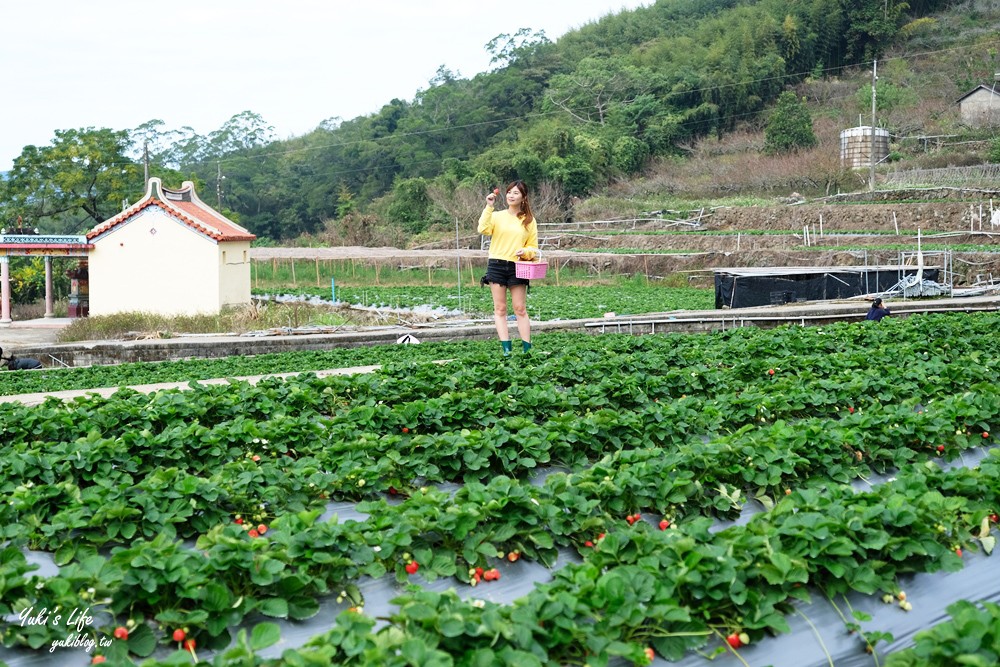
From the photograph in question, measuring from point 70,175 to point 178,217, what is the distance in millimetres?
14378

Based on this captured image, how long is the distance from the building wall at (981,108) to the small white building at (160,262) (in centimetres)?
3465

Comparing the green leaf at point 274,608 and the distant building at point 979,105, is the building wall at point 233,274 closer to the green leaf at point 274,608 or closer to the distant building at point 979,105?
the green leaf at point 274,608

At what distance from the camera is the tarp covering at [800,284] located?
21969 millimetres

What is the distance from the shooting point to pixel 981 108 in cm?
4719

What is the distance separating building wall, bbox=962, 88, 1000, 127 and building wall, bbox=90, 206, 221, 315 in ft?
115

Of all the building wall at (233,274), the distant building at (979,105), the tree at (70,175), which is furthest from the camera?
the distant building at (979,105)

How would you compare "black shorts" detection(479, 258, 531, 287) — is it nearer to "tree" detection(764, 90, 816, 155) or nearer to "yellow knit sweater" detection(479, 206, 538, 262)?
"yellow knit sweater" detection(479, 206, 538, 262)

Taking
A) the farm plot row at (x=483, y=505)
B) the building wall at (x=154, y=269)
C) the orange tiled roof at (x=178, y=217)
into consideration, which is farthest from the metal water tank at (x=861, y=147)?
the farm plot row at (x=483, y=505)

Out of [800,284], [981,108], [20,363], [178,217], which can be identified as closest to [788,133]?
[981,108]

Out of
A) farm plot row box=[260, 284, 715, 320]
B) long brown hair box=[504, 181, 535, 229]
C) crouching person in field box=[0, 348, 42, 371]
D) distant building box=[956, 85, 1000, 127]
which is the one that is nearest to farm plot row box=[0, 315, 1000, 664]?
long brown hair box=[504, 181, 535, 229]

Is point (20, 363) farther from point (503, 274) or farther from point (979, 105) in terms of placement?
point (979, 105)

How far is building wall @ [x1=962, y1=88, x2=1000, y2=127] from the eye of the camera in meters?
44.9

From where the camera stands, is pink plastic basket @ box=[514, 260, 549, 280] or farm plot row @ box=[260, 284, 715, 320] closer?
pink plastic basket @ box=[514, 260, 549, 280]

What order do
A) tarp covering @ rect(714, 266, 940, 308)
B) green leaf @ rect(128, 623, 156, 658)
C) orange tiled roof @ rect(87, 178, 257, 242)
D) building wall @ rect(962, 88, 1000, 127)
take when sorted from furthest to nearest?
building wall @ rect(962, 88, 1000, 127), orange tiled roof @ rect(87, 178, 257, 242), tarp covering @ rect(714, 266, 940, 308), green leaf @ rect(128, 623, 156, 658)
